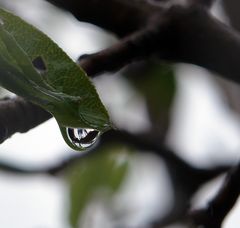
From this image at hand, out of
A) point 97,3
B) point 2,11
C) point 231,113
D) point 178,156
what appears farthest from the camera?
point 231,113

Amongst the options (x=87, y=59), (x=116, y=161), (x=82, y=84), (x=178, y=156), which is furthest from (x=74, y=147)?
(x=116, y=161)

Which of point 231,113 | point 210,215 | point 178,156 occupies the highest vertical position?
point 231,113

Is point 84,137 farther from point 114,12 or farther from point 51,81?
point 114,12

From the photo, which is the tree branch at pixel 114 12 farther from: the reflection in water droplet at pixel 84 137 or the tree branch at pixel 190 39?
the reflection in water droplet at pixel 84 137

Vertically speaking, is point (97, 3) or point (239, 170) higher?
point (97, 3)

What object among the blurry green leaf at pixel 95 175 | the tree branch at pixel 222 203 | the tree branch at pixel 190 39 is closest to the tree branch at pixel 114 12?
the tree branch at pixel 190 39

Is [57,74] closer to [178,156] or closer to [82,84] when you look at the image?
[82,84]

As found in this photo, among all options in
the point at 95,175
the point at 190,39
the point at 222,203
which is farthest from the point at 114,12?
the point at 95,175
